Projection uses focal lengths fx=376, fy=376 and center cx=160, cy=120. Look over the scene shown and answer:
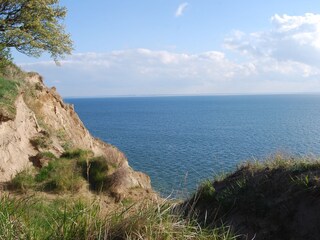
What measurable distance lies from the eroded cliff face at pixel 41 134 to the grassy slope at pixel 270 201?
29.5 ft

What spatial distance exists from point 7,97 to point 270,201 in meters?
14.9

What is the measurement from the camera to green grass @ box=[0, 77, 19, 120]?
61.5 ft

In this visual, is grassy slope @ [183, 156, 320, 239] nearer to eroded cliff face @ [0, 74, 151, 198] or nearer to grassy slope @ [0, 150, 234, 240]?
grassy slope @ [0, 150, 234, 240]

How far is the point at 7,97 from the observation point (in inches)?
778

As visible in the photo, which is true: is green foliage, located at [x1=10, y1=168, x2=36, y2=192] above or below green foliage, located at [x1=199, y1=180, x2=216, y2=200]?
below

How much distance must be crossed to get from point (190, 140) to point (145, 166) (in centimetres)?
2515

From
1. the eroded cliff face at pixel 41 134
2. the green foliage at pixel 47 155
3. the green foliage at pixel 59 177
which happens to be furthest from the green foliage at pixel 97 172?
the green foliage at pixel 47 155

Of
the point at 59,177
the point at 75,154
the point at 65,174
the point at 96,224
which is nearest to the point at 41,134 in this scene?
the point at 75,154

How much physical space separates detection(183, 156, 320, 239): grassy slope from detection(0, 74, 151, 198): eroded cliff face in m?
9.00

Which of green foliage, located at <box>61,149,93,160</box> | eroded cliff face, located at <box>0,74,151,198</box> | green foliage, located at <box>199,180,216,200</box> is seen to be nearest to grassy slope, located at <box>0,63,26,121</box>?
eroded cliff face, located at <box>0,74,151,198</box>

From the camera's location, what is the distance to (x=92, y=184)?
19578 millimetres

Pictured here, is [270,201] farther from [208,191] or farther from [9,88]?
[9,88]

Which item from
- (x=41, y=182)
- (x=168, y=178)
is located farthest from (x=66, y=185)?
(x=168, y=178)

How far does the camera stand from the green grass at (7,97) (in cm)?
1873
